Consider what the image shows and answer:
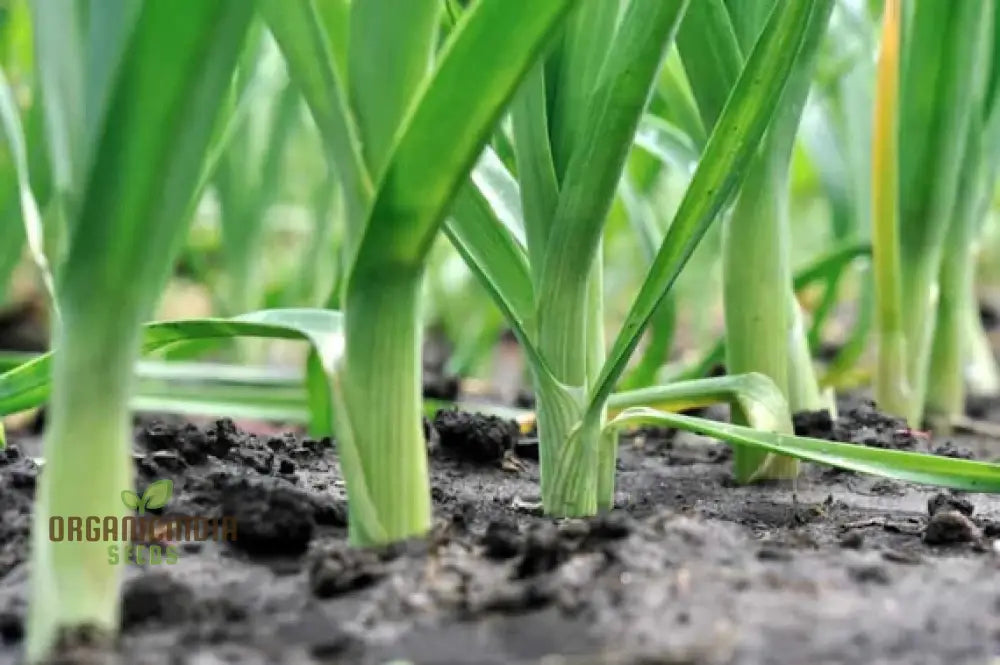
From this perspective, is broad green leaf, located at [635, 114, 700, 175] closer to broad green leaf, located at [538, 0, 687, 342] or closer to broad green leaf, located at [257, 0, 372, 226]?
broad green leaf, located at [538, 0, 687, 342]

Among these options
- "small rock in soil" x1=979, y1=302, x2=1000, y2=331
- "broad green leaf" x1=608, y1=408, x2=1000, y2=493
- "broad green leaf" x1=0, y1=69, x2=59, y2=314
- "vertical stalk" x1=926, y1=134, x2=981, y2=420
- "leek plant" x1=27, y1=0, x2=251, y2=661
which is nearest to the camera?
"leek plant" x1=27, y1=0, x2=251, y2=661

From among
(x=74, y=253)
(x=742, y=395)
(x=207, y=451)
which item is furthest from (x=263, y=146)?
(x=74, y=253)

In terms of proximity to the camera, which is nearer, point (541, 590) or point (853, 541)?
point (541, 590)

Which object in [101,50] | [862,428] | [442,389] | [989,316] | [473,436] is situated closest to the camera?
[101,50]

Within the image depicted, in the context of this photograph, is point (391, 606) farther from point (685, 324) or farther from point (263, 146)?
point (685, 324)

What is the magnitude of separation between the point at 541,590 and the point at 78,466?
21 cm

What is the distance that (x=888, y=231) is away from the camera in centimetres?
105

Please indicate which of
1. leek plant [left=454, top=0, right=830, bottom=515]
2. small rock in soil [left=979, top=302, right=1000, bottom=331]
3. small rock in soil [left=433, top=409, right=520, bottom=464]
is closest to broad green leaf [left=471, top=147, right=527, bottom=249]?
leek plant [left=454, top=0, right=830, bottom=515]

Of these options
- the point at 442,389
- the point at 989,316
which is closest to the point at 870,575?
the point at 442,389

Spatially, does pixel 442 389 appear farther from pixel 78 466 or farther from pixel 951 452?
pixel 78 466

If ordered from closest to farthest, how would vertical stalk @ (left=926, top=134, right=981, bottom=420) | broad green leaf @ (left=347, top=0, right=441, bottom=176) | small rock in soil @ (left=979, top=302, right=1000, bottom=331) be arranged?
broad green leaf @ (left=347, top=0, right=441, bottom=176)
vertical stalk @ (left=926, top=134, right=981, bottom=420)
small rock in soil @ (left=979, top=302, right=1000, bottom=331)

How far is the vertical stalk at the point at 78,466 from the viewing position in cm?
46

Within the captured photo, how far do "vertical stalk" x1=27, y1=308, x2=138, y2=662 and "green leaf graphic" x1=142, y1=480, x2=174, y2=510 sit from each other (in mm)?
193

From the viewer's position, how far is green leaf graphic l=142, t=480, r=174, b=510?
66 cm
